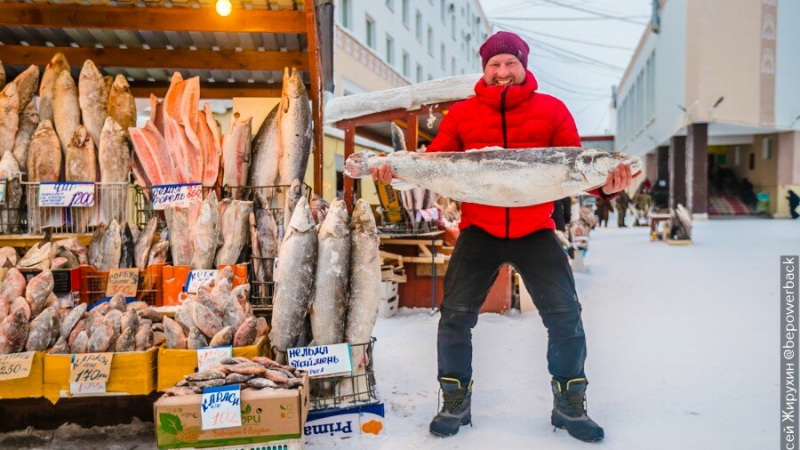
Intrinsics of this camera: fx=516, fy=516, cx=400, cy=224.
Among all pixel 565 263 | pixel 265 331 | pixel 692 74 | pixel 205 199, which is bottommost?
pixel 265 331

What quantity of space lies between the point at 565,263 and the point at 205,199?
6.23 ft

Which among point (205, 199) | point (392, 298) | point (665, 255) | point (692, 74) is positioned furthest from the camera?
point (692, 74)

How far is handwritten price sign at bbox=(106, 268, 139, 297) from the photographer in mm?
2656

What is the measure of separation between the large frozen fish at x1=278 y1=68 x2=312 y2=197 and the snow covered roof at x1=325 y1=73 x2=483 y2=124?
2.37m

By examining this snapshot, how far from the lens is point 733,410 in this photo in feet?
8.53

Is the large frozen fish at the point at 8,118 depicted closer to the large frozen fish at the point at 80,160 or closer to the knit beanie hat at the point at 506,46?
the large frozen fish at the point at 80,160

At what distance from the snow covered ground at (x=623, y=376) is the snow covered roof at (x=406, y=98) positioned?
2228 millimetres

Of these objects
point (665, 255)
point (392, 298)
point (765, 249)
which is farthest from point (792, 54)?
point (392, 298)

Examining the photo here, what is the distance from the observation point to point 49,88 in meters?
3.18

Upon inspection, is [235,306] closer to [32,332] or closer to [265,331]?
[265,331]

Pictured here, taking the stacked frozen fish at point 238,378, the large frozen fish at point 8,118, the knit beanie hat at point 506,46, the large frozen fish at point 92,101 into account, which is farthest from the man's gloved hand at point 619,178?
the large frozen fish at point 8,118

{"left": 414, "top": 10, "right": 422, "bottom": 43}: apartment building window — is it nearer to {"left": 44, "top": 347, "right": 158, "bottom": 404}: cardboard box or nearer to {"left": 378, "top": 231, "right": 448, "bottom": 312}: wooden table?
{"left": 378, "top": 231, "right": 448, "bottom": 312}: wooden table

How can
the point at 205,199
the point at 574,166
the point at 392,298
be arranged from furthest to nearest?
the point at 392,298, the point at 205,199, the point at 574,166

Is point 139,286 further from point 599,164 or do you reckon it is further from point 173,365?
point 599,164
